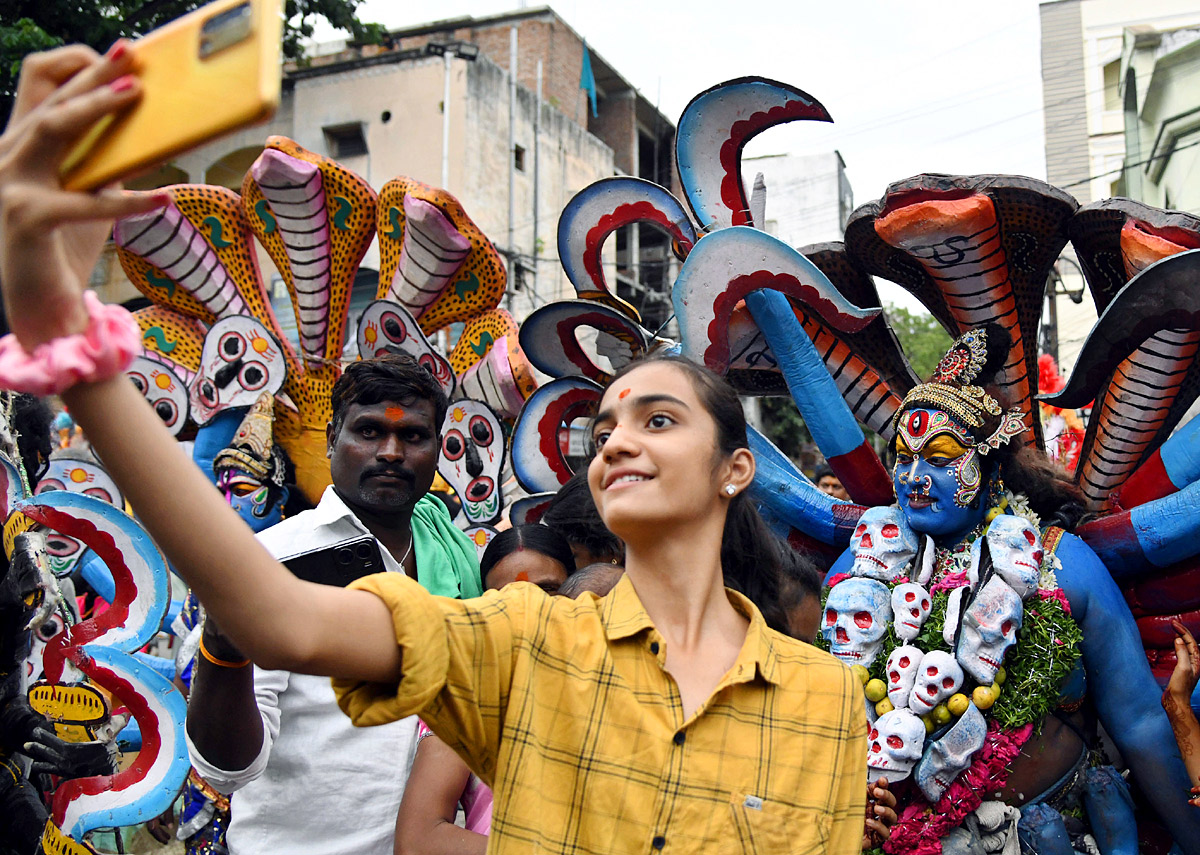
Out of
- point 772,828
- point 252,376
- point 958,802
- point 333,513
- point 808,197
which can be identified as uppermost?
point 808,197

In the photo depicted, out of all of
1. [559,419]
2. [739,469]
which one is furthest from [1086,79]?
[739,469]

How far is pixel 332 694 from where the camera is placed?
91.5 inches

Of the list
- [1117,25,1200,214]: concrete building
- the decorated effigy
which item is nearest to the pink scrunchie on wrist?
the decorated effigy

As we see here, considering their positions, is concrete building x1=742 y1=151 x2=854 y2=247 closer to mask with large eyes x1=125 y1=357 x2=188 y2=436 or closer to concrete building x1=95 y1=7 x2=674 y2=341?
concrete building x1=95 y1=7 x2=674 y2=341

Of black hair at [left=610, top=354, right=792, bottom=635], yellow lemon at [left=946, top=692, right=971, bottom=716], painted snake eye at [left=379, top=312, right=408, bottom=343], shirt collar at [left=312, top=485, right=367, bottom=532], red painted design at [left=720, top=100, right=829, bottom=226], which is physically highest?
red painted design at [left=720, top=100, right=829, bottom=226]

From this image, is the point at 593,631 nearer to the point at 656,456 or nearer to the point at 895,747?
the point at 656,456

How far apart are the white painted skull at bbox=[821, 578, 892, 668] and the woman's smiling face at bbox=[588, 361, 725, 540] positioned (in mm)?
1448

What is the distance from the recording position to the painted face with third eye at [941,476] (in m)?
3.17

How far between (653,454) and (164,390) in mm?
4334

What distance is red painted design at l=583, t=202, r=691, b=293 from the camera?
392 centimetres

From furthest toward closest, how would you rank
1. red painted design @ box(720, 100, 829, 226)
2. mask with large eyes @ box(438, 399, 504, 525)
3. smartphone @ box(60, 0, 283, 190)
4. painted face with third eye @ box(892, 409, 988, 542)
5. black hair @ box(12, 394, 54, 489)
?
mask with large eyes @ box(438, 399, 504, 525) < black hair @ box(12, 394, 54, 489) < red painted design @ box(720, 100, 829, 226) < painted face with third eye @ box(892, 409, 988, 542) < smartphone @ box(60, 0, 283, 190)

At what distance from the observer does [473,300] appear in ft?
18.1

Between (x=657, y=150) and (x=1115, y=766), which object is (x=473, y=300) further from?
(x=657, y=150)

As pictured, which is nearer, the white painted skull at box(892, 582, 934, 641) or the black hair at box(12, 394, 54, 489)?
the white painted skull at box(892, 582, 934, 641)
